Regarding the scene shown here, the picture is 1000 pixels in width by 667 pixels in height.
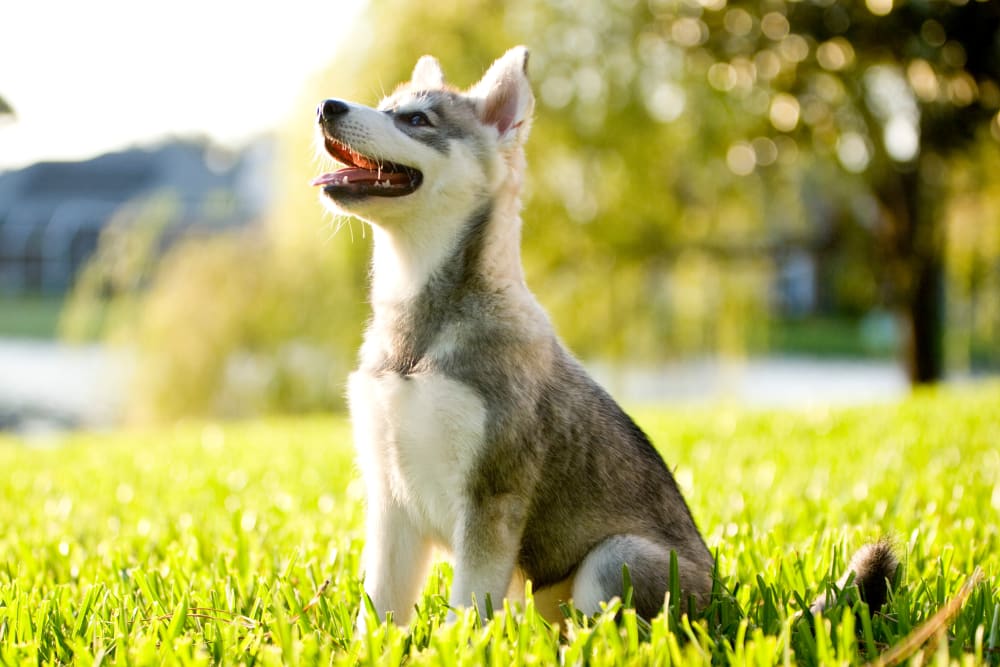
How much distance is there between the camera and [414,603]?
2.51m

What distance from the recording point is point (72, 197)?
36656 mm

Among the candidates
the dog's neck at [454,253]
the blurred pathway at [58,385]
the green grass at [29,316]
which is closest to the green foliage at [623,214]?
the blurred pathway at [58,385]

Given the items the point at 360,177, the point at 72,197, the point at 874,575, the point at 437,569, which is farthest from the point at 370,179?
the point at 72,197

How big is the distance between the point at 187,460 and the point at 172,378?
310 inches

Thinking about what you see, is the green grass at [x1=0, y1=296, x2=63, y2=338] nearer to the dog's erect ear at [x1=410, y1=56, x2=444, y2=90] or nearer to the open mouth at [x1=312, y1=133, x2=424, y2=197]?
the dog's erect ear at [x1=410, y1=56, x2=444, y2=90]

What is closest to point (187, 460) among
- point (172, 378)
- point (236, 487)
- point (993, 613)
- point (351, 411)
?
point (236, 487)

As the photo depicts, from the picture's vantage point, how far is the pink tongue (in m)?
2.50

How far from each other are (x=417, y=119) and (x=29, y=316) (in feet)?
128

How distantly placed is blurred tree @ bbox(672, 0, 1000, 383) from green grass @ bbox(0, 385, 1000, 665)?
2.58 metres

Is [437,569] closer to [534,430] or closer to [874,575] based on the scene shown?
[534,430]

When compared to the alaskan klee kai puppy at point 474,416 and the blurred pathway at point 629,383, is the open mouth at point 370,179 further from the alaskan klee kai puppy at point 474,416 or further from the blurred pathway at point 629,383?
the blurred pathway at point 629,383

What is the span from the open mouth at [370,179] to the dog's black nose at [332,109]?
6 centimetres

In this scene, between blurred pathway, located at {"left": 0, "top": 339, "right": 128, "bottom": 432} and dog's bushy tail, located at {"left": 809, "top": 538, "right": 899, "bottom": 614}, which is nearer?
dog's bushy tail, located at {"left": 809, "top": 538, "right": 899, "bottom": 614}

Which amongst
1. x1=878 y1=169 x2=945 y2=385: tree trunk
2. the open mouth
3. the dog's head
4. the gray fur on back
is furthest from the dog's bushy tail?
x1=878 y1=169 x2=945 y2=385: tree trunk
